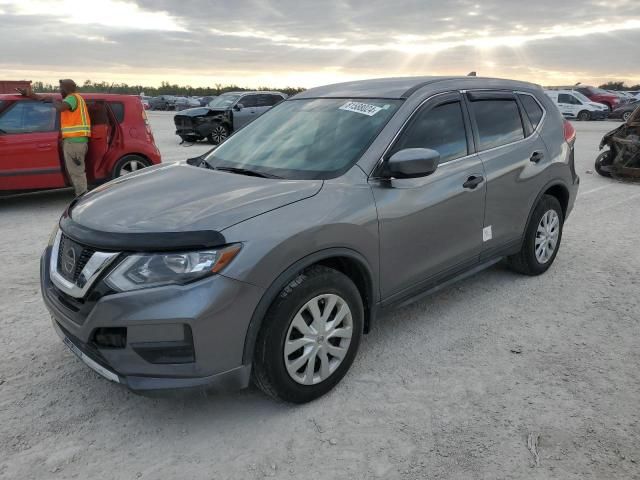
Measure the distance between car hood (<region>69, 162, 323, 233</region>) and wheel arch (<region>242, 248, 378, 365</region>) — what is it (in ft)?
1.07

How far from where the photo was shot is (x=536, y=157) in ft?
14.6

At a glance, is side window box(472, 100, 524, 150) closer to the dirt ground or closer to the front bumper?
the dirt ground

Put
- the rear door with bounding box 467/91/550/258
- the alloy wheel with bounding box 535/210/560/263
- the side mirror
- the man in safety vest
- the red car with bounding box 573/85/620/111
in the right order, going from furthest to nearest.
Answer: the red car with bounding box 573/85/620/111, the man in safety vest, the alloy wheel with bounding box 535/210/560/263, the rear door with bounding box 467/91/550/258, the side mirror

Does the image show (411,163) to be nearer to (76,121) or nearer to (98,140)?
(76,121)

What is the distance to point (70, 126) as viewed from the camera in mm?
7105

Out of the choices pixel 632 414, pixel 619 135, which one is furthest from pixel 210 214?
pixel 619 135

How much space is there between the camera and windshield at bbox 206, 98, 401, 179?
3.24 m

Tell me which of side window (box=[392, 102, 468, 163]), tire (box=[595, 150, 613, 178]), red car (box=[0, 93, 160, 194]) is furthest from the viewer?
tire (box=[595, 150, 613, 178])

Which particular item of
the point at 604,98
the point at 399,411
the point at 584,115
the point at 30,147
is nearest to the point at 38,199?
the point at 30,147

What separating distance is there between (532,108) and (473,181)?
53.8 inches

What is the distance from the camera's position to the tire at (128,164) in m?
7.91

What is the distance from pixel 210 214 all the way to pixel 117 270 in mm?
499

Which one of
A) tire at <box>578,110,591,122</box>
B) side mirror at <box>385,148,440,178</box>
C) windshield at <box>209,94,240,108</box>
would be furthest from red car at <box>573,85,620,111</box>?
side mirror at <box>385,148,440,178</box>

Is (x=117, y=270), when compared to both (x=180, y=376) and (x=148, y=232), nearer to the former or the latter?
(x=148, y=232)
